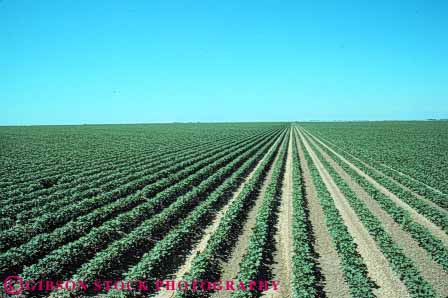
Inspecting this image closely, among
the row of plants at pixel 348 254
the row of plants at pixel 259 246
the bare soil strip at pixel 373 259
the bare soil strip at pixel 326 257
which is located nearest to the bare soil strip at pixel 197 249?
the row of plants at pixel 259 246

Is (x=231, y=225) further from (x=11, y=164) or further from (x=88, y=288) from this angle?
(x=11, y=164)

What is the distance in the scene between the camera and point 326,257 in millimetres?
8328

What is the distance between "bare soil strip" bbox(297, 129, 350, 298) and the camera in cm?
683

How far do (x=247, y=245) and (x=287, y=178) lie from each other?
10249mm

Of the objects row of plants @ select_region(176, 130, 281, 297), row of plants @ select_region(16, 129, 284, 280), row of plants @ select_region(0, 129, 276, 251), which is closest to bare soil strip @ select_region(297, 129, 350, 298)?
row of plants @ select_region(176, 130, 281, 297)

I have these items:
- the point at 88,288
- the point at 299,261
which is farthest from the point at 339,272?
the point at 88,288

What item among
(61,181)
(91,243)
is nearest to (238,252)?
(91,243)

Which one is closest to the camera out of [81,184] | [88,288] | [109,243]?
[88,288]

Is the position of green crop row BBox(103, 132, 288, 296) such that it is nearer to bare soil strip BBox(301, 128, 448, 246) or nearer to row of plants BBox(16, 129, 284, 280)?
row of plants BBox(16, 129, 284, 280)

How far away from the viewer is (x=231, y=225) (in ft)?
33.7

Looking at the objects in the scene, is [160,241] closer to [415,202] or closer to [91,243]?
[91,243]

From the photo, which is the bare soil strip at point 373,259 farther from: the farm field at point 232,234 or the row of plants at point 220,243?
the row of plants at point 220,243

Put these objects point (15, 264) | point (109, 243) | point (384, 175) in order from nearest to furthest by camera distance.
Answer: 1. point (15, 264)
2. point (109, 243)
3. point (384, 175)

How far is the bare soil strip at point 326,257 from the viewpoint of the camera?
6.83m
